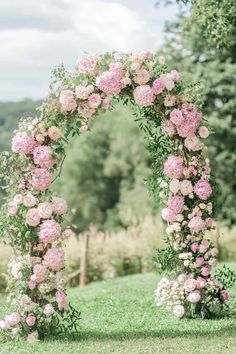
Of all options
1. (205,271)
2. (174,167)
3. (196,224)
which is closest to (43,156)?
(174,167)

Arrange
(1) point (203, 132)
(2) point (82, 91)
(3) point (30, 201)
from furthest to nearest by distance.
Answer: (1) point (203, 132) → (2) point (82, 91) → (3) point (30, 201)

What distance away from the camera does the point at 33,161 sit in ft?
32.1

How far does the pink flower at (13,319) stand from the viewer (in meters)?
9.67

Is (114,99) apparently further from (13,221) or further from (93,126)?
(93,126)

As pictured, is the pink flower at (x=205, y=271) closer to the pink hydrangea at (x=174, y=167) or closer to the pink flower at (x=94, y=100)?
the pink hydrangea at (x=174, y=167)

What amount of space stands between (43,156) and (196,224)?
2.35 m

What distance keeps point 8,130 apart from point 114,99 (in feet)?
184

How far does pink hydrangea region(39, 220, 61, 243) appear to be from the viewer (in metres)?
9.48

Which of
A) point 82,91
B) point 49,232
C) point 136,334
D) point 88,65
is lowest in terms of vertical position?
point 136,334

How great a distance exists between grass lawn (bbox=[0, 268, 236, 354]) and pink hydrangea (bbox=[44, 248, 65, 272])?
0.83 metres

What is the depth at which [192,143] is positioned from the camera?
416 inches

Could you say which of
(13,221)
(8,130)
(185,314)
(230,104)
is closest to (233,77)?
(230,104)

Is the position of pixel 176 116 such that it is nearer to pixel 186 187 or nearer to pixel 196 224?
pixel 186 187

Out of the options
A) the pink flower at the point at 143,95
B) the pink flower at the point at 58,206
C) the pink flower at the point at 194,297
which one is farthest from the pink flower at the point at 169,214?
the pink flower at the point at 58,206
